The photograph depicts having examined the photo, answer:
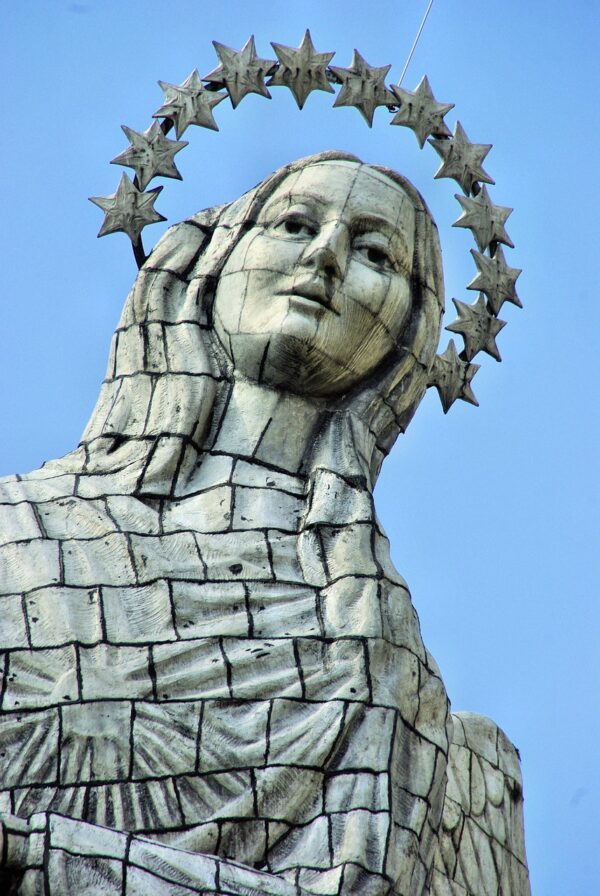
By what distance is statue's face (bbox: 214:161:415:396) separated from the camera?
46.3ft

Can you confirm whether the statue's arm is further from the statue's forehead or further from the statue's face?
the statue's forehead

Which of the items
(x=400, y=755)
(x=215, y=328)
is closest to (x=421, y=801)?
(x=400, y=755)

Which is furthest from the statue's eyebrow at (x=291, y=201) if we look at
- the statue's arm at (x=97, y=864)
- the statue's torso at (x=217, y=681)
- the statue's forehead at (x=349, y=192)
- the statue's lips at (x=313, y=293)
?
the statue's arm at (x=97, y=864)

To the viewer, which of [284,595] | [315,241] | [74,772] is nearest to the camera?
[74,772]

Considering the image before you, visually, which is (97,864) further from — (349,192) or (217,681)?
(349,192)

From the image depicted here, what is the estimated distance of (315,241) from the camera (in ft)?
47.0

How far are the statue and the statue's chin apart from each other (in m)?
0.01

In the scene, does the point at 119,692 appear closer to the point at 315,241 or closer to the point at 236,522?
the point at 236,522

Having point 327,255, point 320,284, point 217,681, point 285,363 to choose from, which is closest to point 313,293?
point 320,284

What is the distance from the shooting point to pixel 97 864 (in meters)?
11.5

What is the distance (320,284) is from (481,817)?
10.2 ft

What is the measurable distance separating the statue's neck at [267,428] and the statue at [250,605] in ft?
0.05

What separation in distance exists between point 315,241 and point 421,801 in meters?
3.32

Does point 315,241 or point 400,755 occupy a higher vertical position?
point 315,241
